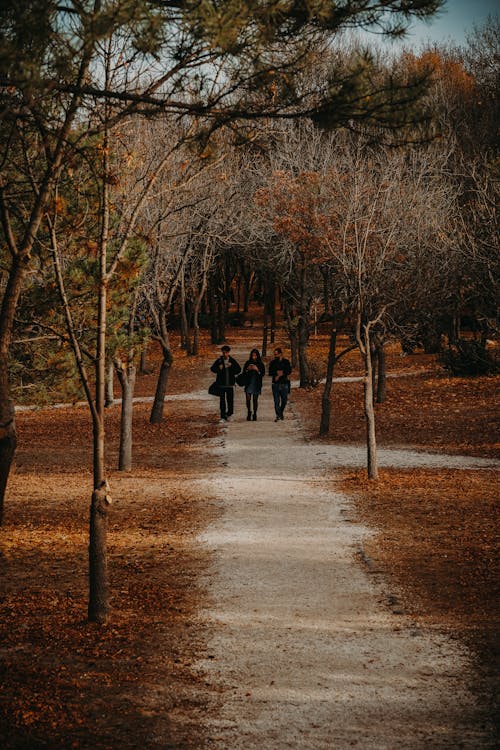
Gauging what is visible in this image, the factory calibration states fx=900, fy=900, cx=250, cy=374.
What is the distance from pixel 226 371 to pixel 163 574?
1317 cm

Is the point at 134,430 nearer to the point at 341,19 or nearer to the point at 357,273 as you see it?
the point at 357,273

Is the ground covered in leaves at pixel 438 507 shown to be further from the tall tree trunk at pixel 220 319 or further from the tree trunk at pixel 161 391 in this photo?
the tall tree trunk at pixel 220 319

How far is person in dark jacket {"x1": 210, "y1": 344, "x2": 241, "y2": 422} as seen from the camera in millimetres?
21953

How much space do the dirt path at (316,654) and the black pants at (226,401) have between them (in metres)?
10.8

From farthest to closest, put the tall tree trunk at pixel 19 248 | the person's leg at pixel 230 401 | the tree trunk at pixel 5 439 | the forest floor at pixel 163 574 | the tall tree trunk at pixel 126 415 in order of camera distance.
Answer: the person's leg at pixel 230 401 → the tall tree trunk at pixel 126 415 → the tree trunk at pixel 5 439 → the tall tree trunk at pixel 19 248 → the forest floor at pixel 163 574

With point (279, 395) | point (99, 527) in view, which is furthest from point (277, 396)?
point (99, 527)

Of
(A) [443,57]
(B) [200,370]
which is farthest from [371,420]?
(A) [443,57]

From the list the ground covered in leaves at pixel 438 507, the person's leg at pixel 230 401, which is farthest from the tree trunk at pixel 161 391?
the ground covered in leaves at pixel 438 507

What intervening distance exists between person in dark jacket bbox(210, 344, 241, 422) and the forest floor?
1.74 metres

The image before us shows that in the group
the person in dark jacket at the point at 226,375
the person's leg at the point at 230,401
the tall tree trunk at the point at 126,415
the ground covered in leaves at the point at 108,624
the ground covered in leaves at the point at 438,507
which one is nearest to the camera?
the ground covered in leaves at the point at 108,624

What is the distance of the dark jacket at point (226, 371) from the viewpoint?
22.0 meters

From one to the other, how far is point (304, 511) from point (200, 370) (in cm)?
2537

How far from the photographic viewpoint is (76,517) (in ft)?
40.4

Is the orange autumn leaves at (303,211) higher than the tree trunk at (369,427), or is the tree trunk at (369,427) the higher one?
the orange autumn leaves at (303,211)
